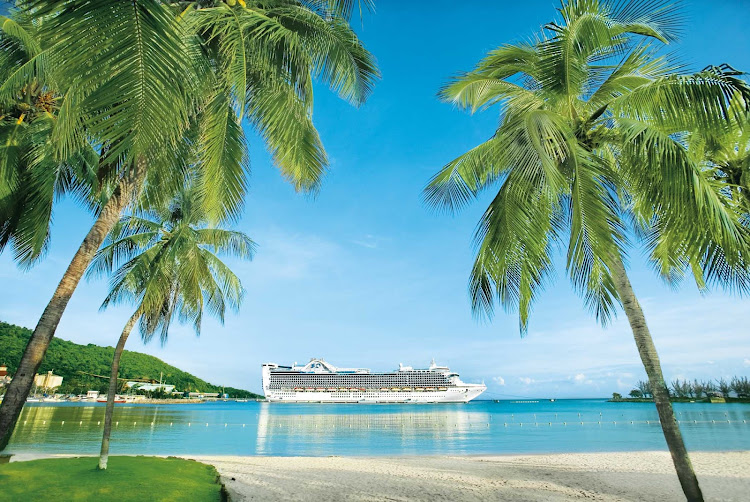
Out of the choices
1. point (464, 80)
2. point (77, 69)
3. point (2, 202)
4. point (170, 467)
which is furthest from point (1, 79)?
point (464, 80)

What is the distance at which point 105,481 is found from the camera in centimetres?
529

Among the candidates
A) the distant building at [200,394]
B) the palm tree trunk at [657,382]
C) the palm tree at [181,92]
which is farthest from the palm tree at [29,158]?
the distant building at [200,394]

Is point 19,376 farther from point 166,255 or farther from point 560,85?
point 560,85

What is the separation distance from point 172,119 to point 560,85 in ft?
16.1

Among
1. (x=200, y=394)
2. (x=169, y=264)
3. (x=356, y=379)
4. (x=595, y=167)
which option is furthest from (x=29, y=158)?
(x=200, y=394)

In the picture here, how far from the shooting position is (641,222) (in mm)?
7641

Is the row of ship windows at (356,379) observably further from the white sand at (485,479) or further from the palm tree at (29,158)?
the palm tree at (29,158)

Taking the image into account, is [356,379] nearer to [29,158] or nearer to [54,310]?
[29,158]

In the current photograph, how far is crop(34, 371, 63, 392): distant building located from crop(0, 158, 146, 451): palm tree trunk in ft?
283

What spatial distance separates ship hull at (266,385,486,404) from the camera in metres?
76.0

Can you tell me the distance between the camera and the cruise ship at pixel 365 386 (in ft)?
250

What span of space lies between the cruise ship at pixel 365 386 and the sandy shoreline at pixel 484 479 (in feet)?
212

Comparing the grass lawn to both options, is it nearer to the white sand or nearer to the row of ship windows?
the white sand

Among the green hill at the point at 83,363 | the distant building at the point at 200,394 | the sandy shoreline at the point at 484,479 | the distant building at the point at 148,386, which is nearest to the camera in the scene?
the sandy shoreline at the point at 484,479
